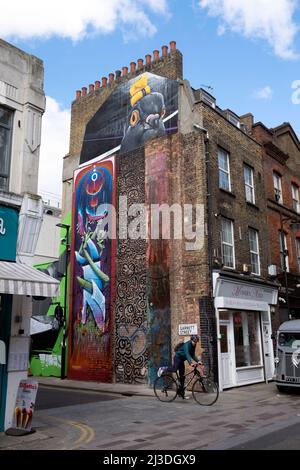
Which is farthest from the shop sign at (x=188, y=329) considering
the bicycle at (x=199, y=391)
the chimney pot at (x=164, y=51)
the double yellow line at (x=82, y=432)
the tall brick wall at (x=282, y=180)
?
the chimney pot at (x=164, y=51)

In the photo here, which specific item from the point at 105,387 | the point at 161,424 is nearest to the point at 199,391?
the point at 105,387

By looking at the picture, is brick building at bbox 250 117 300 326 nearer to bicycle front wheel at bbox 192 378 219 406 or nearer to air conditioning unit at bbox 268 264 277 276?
air conditioning unit at bbox 268 264 277 276

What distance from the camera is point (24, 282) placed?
8195 millimetres

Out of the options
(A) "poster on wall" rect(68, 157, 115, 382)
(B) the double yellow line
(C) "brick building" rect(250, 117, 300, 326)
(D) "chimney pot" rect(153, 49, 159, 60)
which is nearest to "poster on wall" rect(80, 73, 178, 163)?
(D) "chimney pot" rect(153, 49, 159, 60)

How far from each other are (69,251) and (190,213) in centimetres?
724

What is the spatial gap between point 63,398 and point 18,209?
7.45 m

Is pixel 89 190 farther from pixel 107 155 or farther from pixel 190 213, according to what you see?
pixel 190 213

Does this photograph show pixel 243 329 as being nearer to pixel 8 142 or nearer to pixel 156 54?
pixel 8 142

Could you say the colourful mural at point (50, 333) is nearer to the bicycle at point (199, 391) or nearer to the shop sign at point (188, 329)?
the shop sign at point (188, 329)

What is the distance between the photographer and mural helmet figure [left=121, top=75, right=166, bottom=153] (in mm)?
19422

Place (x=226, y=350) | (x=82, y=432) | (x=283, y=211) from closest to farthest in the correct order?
1. (x=82, y=432)
2. (x=226, y=350)
3. (x=283, y=211)
